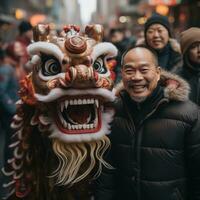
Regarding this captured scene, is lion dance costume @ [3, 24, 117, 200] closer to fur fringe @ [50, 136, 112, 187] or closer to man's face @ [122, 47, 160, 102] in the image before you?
fur fringe @ [50, 136, 112, 187]

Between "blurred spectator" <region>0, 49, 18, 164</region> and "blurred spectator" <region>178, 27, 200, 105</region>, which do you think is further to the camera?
"blurred spectator" <region>0, 49, 18, 164</region>

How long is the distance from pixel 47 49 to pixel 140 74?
2.34 feet

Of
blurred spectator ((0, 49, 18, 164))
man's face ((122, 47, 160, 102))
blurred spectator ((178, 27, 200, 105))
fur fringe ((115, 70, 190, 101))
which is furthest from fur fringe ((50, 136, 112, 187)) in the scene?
blurred spectator ((0, 49, 18, 164))

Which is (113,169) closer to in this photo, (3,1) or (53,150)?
(53,150)

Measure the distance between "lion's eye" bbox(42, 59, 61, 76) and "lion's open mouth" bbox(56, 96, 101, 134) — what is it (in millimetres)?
271

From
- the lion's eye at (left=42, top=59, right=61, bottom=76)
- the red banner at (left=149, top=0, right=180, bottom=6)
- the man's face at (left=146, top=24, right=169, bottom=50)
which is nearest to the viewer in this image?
the lion's eye at (left=42, top=59, right=61, bottom=76)

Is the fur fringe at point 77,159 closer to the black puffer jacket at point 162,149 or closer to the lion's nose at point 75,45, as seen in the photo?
the black puffer jacket at point 162,149

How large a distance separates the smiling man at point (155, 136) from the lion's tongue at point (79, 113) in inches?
11.5

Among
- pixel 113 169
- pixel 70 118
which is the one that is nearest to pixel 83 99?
pixel 70 118

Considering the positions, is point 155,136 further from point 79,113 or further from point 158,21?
point 158,21

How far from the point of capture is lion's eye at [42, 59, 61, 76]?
3.32m

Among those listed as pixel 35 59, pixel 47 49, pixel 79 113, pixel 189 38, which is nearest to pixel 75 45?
pixel 47 49

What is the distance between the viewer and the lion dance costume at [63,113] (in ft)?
10.3

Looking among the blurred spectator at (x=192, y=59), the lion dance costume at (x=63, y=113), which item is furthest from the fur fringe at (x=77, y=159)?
the blurred spectator at (x=192, y=59)
